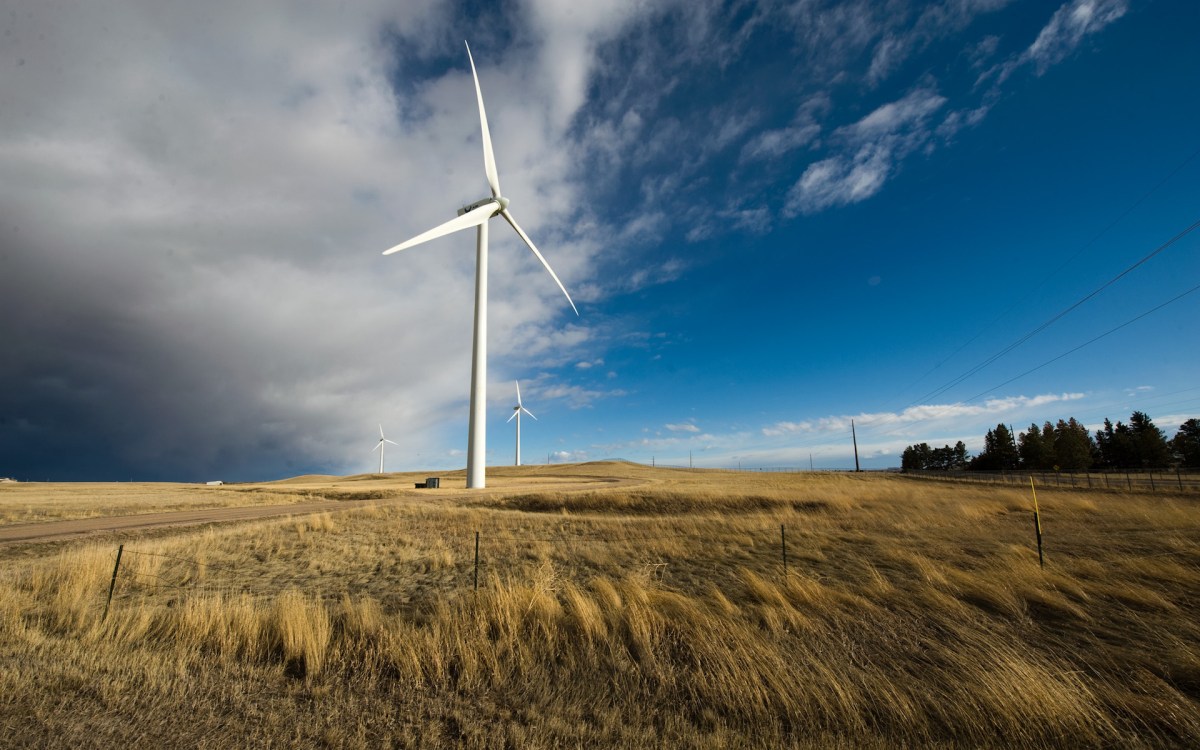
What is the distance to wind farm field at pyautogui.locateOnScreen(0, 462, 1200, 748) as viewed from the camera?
582cm

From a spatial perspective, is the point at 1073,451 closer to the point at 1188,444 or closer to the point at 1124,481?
the point at 1188,444

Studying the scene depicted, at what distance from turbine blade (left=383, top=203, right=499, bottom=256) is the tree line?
100682mm

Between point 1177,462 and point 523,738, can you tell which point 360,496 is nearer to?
point 523,738

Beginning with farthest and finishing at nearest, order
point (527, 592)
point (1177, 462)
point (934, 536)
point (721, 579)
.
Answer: point (1177, 462) → point (934, 536) → point (721, 579) → point (527, 592)

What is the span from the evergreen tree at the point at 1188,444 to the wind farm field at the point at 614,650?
116 meters

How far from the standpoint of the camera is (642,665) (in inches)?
299

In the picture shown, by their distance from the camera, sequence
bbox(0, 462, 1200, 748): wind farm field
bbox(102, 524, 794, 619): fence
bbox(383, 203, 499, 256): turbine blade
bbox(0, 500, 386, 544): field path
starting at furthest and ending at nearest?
bbox(383, 203, 499, 256): turbine blade, bbox(0, 500, 386, 544): field path, bbox(102, 524, 794, 619): fence, bbox(0, 462, 1200, 748): wind farm field

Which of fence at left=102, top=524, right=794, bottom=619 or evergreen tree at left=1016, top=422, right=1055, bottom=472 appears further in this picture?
evergreen tree at left=1016, top=422, right=1055, bottom=472

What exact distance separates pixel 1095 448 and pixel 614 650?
152 metres

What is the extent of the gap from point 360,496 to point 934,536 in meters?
50.4

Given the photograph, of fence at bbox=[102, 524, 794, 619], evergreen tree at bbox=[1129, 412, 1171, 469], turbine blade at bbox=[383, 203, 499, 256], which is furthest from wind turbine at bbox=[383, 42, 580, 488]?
evergreen tree at bbox=[1129, 412, 1171, 469]

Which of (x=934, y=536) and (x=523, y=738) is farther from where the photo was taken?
(x=934, y=536)

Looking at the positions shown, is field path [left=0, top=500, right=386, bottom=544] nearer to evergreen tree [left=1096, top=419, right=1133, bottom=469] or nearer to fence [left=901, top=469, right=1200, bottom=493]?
fence [left=901, top=469, right=1200, bottom=493]

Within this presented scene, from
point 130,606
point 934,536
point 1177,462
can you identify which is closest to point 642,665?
point 130,606
